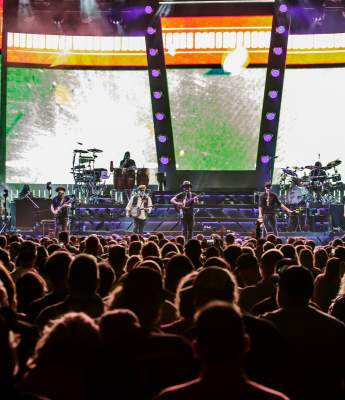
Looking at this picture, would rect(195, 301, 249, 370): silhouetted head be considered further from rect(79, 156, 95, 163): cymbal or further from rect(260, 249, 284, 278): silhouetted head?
rect(79, 156, 95, 163): cymbal

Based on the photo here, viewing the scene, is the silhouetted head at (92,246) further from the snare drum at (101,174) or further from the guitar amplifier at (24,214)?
the snare drum at (101,174)

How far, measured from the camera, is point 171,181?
2900 centimetres

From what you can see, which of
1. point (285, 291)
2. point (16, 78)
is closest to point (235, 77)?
point (16, 78)

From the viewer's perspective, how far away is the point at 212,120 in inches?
1153

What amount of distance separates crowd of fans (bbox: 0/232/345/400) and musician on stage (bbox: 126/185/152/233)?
15.6 meters

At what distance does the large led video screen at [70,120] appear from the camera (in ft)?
96.6

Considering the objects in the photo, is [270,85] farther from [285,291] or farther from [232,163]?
[285,291]

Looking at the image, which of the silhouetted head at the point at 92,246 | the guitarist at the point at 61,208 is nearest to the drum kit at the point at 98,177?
the guitarist at the point at 61,208

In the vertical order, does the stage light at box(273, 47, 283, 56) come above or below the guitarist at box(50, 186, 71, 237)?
above

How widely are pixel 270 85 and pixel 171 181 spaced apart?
5.21m

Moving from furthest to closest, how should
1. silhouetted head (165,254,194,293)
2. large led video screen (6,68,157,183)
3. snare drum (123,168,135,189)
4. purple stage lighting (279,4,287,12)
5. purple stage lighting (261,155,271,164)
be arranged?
large led video screen (6,68,157,183) < purple stage lighting (261,155,271,164) < purple stage lighting (279,4,287,12) < snare drum (123,168,135,189) < silhouetted head (165,254,194,293)

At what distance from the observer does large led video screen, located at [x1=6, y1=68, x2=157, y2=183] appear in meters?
29.4

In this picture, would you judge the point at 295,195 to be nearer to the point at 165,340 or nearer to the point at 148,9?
the point at 148,9

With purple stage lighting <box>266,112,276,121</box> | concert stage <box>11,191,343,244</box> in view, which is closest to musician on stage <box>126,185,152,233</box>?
concert stage <box>11,191,343,244</box>
